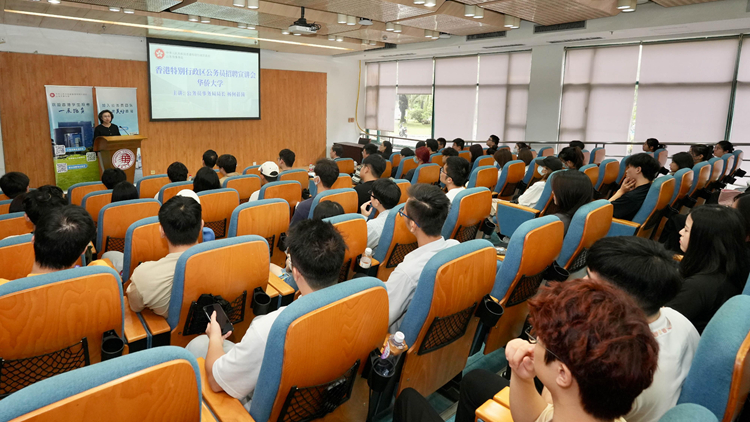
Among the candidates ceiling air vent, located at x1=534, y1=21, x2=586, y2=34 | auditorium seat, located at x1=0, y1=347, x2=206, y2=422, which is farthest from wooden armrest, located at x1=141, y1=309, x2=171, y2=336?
ceiling air vent, located at x1=534, y1=21, x2=586, y2=34

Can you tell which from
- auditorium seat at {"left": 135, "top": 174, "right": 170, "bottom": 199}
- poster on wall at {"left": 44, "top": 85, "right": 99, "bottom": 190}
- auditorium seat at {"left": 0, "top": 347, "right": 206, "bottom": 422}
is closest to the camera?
auditorium seat at {"left": 0, "top": 347, "right": 206, "bottom": 422}

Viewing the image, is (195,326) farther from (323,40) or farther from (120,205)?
(323,40)

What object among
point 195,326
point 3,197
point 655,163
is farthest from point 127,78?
point 655,163

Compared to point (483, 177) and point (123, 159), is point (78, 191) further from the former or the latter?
point (483, 177)

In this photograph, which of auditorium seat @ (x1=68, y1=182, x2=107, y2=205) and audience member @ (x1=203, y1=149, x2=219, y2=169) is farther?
audience member @ (x1=203, y1=149, x2=219, y2=169)

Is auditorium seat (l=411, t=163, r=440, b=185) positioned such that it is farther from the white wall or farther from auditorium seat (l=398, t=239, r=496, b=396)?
the white wall

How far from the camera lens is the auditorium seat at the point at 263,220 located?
9.78ft

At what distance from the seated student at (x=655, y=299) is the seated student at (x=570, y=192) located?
1.83 m

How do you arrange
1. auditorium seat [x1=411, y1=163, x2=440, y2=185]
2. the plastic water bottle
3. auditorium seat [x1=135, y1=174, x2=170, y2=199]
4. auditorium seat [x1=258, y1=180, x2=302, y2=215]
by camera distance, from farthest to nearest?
auditorium seat [x1=411, y1=163, x2=440, y2=185] → auditorium seat [x1=135, y1=174, x2=170, y2=199] → auditorium seat [x1=258, y1=180, x2=302, y2=215] → the plastic water bottle

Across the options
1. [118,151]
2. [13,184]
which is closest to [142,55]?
[118,151]

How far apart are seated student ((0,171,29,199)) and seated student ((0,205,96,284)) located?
286cm

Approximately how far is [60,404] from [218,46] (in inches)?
429

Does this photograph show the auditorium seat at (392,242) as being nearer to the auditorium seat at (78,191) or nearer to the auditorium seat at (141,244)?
the auditorium seat at (141,244)

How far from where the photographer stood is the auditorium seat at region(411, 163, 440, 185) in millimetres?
5750
